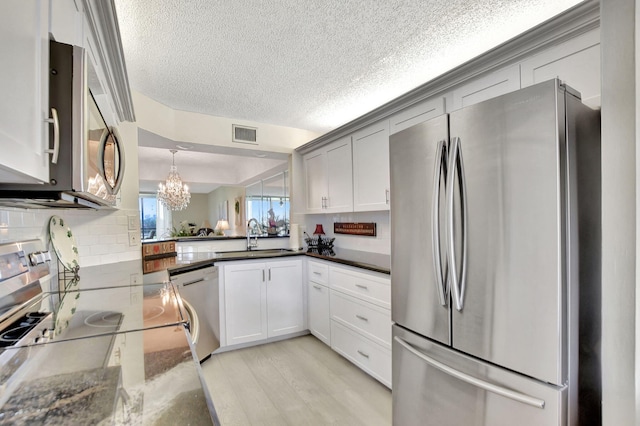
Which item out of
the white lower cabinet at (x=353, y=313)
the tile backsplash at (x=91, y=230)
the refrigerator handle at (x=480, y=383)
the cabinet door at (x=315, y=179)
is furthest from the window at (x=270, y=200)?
the refrigerator handle at (x=480, y=383)

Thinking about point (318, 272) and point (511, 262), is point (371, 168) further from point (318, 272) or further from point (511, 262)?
point (511, 262)

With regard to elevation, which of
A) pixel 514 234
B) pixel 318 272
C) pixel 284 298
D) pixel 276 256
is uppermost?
pixel 514 234

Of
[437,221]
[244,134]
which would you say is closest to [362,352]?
[437,221]

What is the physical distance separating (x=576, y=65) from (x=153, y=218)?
976cm

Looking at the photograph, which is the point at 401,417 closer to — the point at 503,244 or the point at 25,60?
the point at 503,244

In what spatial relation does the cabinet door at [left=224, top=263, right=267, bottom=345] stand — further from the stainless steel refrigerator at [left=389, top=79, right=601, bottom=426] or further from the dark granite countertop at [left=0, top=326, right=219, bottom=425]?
the dark granite countertop at [left=0, top=326, right=219, bottom=425]

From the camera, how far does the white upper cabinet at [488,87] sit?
1692 millimetres

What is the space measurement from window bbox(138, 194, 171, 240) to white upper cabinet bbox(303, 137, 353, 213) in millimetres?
6715

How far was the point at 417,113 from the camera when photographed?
2.28m

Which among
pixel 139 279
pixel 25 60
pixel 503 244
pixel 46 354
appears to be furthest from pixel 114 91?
pixel 503 244

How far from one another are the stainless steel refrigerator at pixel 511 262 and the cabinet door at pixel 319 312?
4.85 ft

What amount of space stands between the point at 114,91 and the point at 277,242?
2470 millimetres

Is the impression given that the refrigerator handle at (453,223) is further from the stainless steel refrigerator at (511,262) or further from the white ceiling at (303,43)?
the white ceiling at (303,43)

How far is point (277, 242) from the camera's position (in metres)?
3.87
